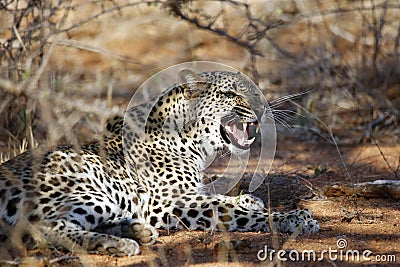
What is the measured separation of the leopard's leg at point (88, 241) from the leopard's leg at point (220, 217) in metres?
0.92

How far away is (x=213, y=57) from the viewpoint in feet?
44.4

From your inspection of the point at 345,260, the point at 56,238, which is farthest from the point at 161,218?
the point at 345,260

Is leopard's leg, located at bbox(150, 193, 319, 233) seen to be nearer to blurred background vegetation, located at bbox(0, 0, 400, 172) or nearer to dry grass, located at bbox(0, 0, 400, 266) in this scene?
dry grass, located at bbox(0, 0, 400, 266)

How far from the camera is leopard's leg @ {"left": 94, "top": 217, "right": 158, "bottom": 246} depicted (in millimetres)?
5594

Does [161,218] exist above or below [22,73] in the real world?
below

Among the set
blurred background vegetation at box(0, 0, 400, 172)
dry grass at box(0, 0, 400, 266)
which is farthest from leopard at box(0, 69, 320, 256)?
blurred background vegetation at box(0, 0, 400, 172)

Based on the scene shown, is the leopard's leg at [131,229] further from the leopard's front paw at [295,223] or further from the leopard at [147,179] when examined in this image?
the leopard's front paw at [295,223]

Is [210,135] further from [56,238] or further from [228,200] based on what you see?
[56,238]

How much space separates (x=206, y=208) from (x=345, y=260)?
1514mm

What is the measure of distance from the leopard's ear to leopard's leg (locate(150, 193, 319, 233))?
0.99 meters

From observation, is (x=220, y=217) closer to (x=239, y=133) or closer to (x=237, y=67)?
(x=239, y=133)

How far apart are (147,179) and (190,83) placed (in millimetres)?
1001

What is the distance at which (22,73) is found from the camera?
8148mm

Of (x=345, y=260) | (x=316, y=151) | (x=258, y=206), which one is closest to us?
(x=345, y=260)
